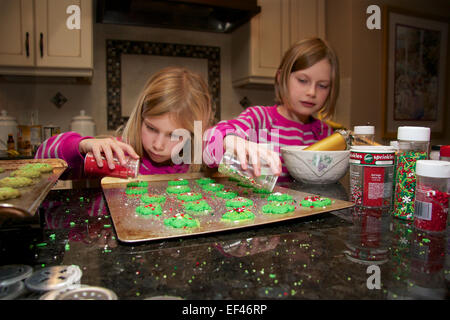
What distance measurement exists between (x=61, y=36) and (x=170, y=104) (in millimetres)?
1224

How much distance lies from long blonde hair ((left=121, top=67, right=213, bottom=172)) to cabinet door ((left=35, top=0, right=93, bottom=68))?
36.0 inches

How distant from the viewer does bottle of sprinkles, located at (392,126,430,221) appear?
1.90 ft

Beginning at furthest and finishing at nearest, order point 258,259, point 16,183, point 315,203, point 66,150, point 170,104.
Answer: point 170,104 → point 66,150 → point 315,203 → point 16,183 → point 258,259

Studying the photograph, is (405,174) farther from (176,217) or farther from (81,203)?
(81,203)

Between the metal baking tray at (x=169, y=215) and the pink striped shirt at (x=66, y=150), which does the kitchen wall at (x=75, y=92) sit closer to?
the pink striped shirt at (x=66, y=150)

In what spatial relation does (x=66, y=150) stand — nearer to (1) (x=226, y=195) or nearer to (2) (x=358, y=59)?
(1) (x=226, y=195)

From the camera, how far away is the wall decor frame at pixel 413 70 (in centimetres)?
251

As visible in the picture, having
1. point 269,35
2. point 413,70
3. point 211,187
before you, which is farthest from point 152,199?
point 413,70

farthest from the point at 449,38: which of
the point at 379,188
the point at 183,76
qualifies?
the point at 379,188

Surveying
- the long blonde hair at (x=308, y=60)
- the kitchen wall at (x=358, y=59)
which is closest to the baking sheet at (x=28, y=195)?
the long blonde hair at (x=308, y=60)

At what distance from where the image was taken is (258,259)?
16.2 inches

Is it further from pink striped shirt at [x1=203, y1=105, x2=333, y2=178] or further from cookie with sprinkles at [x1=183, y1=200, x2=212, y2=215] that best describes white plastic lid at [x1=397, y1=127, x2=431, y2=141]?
pink striped shirt at [x1=203, y1=105, x2=333, y2=178]
